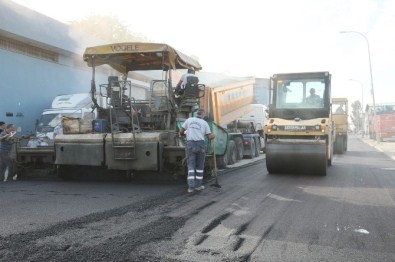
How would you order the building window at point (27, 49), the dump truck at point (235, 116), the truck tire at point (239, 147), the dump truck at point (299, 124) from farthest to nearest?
the truck tire at point (239, 147), the building window at point (27, 49), the dump truck at point (235, 116), the dump truck at point (299, 124)

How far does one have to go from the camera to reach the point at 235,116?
15.5 m

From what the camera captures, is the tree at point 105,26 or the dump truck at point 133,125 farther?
the tree at point 105,26

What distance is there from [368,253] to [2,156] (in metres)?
8.41

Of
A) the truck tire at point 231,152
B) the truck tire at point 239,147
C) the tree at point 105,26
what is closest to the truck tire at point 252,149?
the truck tire at point 239,147

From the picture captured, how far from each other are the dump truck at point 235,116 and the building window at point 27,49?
6.66m

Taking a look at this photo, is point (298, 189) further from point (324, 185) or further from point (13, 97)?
point (13, 97)

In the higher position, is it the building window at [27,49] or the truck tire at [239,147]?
the building window at [27,49]

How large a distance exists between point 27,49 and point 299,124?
11.0 m

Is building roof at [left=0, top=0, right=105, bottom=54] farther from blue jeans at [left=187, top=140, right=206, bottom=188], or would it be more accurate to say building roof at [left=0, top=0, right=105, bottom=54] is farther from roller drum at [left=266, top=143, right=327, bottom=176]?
roller drum at [left=266, top=143, right=327, bottom=176]

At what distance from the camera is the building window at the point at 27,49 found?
47.9ft

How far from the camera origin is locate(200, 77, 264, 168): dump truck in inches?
515

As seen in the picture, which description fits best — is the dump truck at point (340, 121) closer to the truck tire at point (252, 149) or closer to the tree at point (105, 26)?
the truck tire at point (252, 149)

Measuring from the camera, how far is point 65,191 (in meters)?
7.87

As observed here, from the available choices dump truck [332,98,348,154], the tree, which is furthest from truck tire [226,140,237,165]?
the tree
